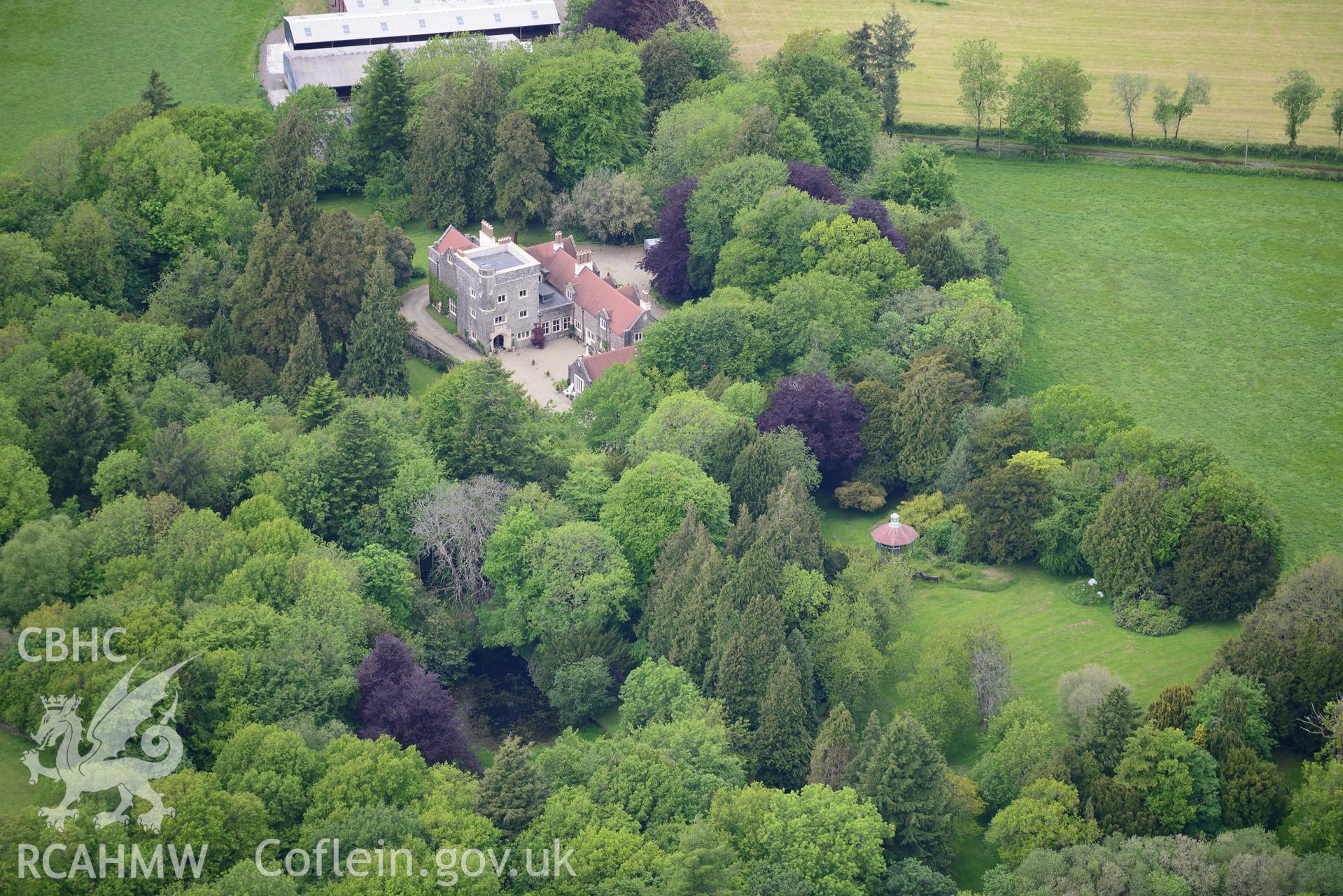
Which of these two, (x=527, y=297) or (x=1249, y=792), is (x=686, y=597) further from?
(x=527, y=297)

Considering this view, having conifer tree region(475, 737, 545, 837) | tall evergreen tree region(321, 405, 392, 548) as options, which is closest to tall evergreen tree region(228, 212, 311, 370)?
tall evergreen tree region(321, 405, 392, 548)

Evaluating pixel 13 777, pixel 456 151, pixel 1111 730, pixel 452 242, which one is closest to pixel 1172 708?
pixel 1111 730

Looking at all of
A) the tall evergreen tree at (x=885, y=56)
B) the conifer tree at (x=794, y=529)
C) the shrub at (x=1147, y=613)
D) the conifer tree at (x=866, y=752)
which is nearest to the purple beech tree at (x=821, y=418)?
the conifer tree at (x=794, y=529)

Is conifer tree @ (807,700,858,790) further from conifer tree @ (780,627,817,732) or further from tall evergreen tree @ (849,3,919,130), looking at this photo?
tall evergreen tree @ (849,3,919,130)

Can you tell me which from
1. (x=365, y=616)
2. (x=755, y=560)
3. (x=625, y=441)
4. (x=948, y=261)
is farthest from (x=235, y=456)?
(x=948, y=261)

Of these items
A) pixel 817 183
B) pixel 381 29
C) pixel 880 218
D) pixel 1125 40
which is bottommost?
pixel 880 218

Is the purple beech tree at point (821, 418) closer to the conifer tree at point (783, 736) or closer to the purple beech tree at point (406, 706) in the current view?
the conifer tree at point (783, 736)

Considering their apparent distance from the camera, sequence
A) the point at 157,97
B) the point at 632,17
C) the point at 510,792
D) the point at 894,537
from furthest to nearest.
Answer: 1. the point at 632,17
2. the point at 157,97
3. the point at 894,537
4. the point at 510,792
